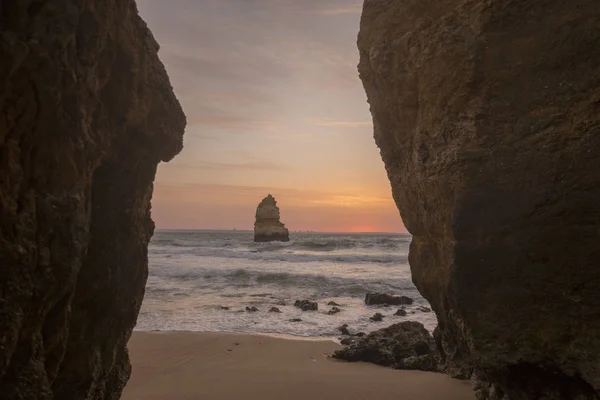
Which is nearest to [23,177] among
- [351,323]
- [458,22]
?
[458,22]

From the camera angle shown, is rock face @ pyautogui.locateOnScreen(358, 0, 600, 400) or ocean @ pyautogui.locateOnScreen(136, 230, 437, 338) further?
ocean @ pyautogui.locateOnScreen(136, 230, 437, 338)

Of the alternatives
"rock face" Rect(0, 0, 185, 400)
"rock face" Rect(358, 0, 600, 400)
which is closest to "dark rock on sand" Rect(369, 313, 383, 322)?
"rock face" Rect(358, 0, 600, 400)

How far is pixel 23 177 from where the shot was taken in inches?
131

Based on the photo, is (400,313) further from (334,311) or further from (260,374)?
(260,374)

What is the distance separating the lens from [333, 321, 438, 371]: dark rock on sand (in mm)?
8822

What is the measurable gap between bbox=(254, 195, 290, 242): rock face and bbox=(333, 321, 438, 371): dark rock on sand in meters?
59.7

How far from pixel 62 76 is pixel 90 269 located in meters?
1.92

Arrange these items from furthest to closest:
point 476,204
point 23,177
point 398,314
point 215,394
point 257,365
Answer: point 398,314 < point 257,365 < point 215,394 < point 476,204 < point 23,177

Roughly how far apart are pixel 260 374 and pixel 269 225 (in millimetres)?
62042

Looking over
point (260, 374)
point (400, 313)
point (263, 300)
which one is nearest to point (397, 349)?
point (260, 374)

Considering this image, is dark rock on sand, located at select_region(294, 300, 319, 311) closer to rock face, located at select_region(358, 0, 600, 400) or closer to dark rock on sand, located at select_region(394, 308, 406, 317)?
dark rock on sand, located at select_region(394, 308, 406, 317)

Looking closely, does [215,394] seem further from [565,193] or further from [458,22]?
[458,22]

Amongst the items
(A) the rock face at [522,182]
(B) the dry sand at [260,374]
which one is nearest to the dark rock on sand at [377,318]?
(B) the dry sand at [260,374]

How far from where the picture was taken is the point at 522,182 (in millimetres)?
4848
